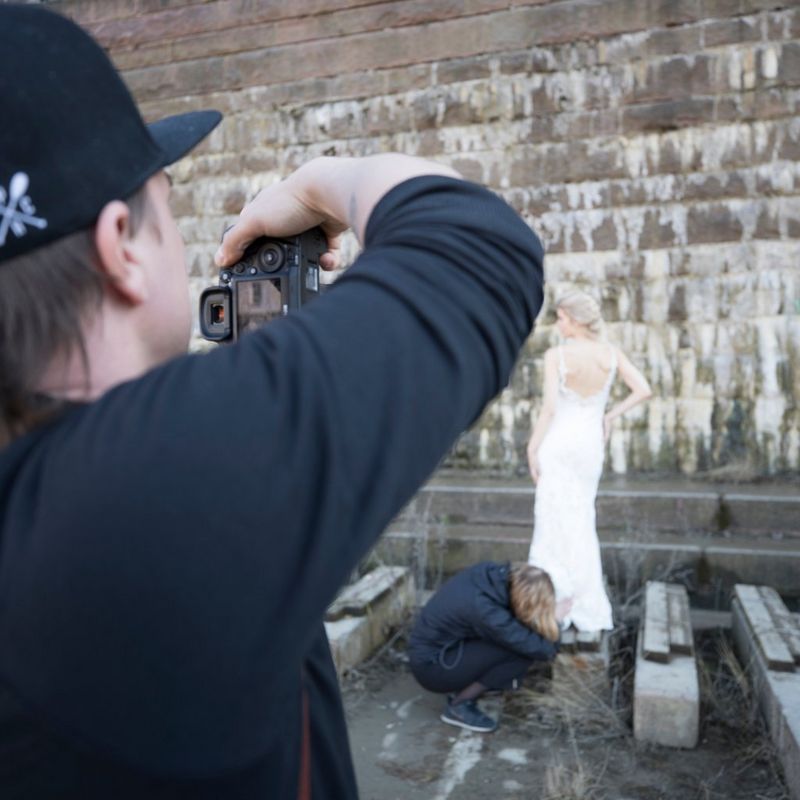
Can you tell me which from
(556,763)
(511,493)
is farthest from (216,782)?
(511,493)

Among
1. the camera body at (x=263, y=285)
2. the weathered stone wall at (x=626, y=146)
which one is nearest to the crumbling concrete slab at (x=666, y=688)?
the weathered stone wall at (x=626, y=146)

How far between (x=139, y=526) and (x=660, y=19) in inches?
306

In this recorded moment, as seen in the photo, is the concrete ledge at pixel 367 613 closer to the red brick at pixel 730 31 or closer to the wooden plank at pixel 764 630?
the wooden plank at pixel 764 630

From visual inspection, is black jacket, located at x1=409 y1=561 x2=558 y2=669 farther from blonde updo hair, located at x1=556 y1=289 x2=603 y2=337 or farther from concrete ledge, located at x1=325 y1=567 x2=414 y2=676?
blonde updo hair, located at x1=556 y1=289 x2=603 y2=337

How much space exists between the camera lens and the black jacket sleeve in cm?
45

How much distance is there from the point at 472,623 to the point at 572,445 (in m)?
1.55

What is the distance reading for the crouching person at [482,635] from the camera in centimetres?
405

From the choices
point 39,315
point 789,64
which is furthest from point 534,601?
point 789,64

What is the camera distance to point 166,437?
56 centimetres

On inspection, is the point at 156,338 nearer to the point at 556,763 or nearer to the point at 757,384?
the point at 556,763

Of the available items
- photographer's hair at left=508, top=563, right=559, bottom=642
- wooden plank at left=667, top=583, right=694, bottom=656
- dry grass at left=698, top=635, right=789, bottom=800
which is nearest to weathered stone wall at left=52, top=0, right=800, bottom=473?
wooden plank at left=667, top=583, right=694, bottom=656

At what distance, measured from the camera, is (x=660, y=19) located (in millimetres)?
7211

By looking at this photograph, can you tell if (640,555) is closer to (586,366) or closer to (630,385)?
(630,385)

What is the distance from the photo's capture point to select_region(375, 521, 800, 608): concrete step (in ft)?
18.6
